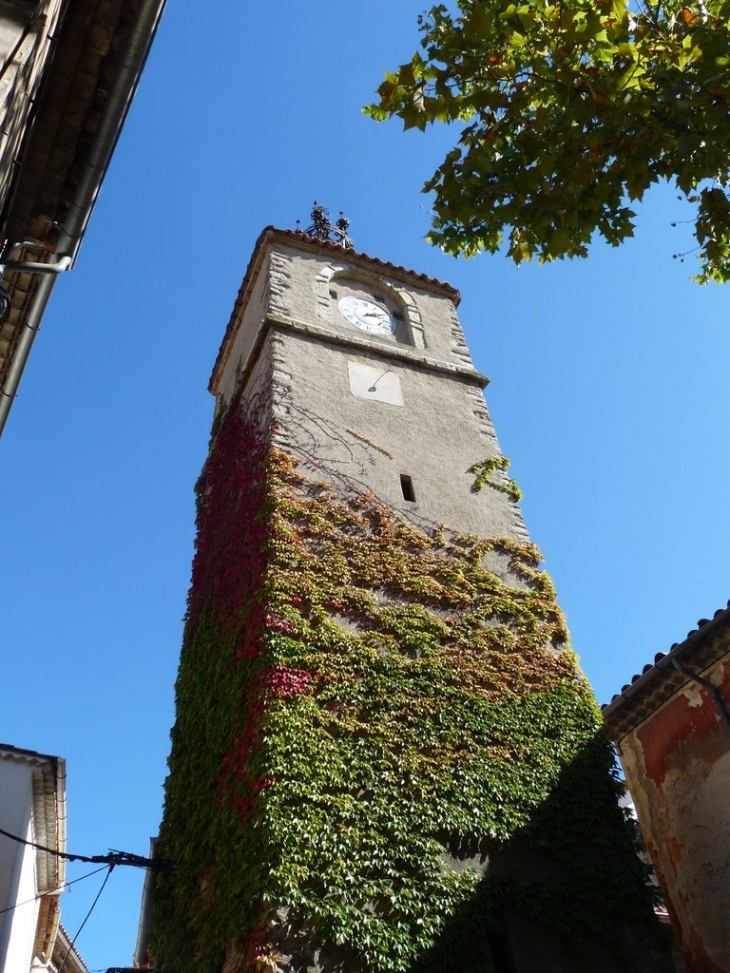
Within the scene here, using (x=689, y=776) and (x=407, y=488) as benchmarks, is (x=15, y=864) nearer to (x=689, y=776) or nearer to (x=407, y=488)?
(x=407, y=488)

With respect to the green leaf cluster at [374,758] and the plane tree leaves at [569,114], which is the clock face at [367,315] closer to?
the green leaf cluster at [374,758]

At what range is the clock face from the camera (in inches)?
543

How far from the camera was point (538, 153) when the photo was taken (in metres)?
5.35

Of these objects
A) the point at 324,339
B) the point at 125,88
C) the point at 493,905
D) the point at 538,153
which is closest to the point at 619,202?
the point at 538,153

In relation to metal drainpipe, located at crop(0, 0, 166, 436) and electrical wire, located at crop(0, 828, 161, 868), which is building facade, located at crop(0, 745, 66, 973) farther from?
metal drainpipe, located at crop(0, 0, 166, 436)

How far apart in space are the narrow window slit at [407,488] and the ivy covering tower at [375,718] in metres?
0.03

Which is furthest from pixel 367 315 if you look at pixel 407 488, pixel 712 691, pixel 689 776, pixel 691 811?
pixel 691 811

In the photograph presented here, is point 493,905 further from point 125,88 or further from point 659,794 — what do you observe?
point 125,88

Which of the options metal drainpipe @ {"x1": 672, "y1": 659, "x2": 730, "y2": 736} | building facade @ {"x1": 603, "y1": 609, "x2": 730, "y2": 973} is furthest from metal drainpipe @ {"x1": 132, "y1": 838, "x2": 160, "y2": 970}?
metal drainpipe @ {"x1": 672, "y1": 659, "x2": 730, "y2": 736}

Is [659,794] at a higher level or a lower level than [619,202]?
lower

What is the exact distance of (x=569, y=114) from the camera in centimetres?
517

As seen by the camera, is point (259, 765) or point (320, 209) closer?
point (259, 765)

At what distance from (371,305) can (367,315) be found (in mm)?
424

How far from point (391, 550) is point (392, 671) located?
171 cm
